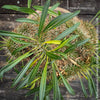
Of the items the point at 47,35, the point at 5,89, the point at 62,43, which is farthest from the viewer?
the point at 5,89

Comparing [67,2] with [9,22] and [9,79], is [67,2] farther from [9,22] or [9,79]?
[9,79]

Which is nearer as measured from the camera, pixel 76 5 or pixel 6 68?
pixel 6 68

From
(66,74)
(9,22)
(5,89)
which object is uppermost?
(9,22)

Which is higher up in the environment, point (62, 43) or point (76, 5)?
point (76, 5)

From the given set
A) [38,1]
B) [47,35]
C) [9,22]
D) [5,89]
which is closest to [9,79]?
[5,89]

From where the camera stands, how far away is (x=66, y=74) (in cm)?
89

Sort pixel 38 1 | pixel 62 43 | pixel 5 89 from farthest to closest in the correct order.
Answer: pixel 5 89, pixel 38 1, pixel 62 43

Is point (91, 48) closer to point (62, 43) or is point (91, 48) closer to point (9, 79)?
point (62, 43)

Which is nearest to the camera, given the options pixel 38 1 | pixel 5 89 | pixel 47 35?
pixel 47 35

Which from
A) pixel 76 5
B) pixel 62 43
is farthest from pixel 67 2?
pixel 62 43

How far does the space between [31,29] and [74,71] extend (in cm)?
43

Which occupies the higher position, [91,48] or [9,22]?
[9,22]

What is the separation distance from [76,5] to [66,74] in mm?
675

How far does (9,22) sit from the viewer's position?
116 centimetres
